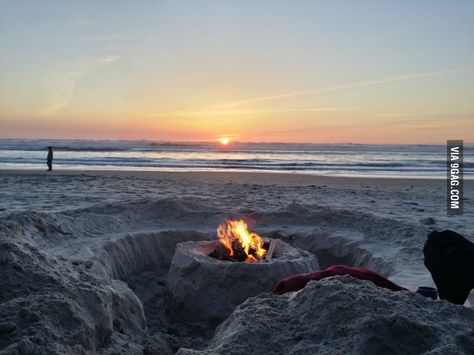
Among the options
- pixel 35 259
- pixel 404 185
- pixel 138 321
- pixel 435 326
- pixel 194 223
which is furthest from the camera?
pixel 404 185

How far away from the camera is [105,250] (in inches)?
251

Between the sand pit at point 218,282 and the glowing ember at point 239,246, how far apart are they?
0.43m

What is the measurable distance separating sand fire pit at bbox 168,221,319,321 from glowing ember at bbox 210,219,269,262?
25 cm

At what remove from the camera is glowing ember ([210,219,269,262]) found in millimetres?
6059

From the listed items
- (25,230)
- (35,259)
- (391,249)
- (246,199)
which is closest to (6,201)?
(25,230)

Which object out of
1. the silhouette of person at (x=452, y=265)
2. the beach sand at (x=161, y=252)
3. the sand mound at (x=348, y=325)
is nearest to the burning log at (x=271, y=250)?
the beach sand at (x=161, y=252)

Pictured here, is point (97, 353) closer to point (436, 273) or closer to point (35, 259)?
point (35, 259)

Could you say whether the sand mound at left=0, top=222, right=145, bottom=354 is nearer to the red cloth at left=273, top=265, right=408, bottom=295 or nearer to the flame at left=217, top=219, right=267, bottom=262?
the red cloth at left=273, top=265, right=408, bottom=295

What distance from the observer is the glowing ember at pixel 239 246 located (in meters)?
6.06

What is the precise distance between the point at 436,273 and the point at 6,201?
28.9 ft

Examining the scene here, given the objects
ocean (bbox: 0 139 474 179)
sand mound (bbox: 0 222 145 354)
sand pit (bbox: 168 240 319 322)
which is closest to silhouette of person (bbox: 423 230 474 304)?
sand pit (bbox: 168 240 319 322)

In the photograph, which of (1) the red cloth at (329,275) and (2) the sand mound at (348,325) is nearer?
(2) the sand mound at (348,325)

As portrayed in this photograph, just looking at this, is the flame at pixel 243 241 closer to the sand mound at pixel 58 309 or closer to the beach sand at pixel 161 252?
the beach sand at pixel 161 252

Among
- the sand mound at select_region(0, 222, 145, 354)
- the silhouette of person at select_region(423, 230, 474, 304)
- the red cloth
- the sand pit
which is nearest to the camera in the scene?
the sand mound at select_region(0, 222, 145, 354)
